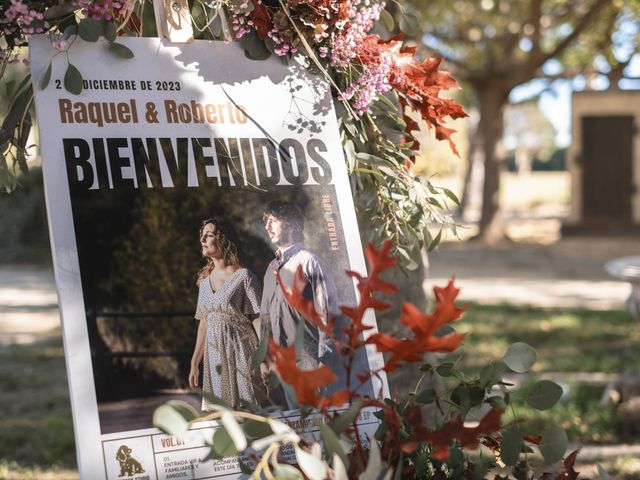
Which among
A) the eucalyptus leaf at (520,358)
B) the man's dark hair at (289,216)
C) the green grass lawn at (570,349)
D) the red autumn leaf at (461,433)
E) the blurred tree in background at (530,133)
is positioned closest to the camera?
the red autumn leaf at (461,433)

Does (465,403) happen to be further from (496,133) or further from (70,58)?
(496,133)

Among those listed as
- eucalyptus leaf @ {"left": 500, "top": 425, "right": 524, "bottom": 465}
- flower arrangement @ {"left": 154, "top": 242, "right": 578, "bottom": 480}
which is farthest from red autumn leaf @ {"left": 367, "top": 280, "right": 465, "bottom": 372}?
eucalyptus leaf @ {"left": 500, "top": 425, "right": 524, "bottom": 465}

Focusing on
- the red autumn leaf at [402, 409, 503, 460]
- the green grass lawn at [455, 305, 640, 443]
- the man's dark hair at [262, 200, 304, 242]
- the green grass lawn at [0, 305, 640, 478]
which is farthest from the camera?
the green grass lawn at [455, 305, 640, 443]

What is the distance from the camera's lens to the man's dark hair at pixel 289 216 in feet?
5.10

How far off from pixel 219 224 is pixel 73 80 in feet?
1.24

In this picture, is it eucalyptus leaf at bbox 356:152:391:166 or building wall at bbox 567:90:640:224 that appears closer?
eucalyptus leaf at bbox 356:152:391:166

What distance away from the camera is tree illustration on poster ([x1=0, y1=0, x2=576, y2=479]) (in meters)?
1.30

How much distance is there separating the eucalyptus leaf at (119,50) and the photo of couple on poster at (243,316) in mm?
355

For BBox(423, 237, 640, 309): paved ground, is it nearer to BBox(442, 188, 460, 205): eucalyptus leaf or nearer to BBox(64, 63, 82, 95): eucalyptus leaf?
BBox(442, 188, 460, 205): eucalyptus leaf

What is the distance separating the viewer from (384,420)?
127 cm

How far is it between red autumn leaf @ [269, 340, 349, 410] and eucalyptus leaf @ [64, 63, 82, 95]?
2.19 ft

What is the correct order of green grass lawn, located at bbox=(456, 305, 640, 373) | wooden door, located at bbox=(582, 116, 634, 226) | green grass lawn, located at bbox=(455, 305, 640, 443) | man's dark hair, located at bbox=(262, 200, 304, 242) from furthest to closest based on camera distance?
wooden door, located at bbox=(582, 116, 634, 226) < green grass lawn, located at bbox=(456, 305, 640, 373) < green grass lawn, located at bbox=(455, 305, 640, 443) < man's dark hair, located at bbox=(262, 200, 304, 242)

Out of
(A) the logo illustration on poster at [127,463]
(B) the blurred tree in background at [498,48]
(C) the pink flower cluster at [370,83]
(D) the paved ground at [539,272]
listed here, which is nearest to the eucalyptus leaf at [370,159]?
(C) the pink flower cluster at [370,83]

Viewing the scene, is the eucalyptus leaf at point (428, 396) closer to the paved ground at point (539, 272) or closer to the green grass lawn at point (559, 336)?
the green grass lawn at point (559, 336)
